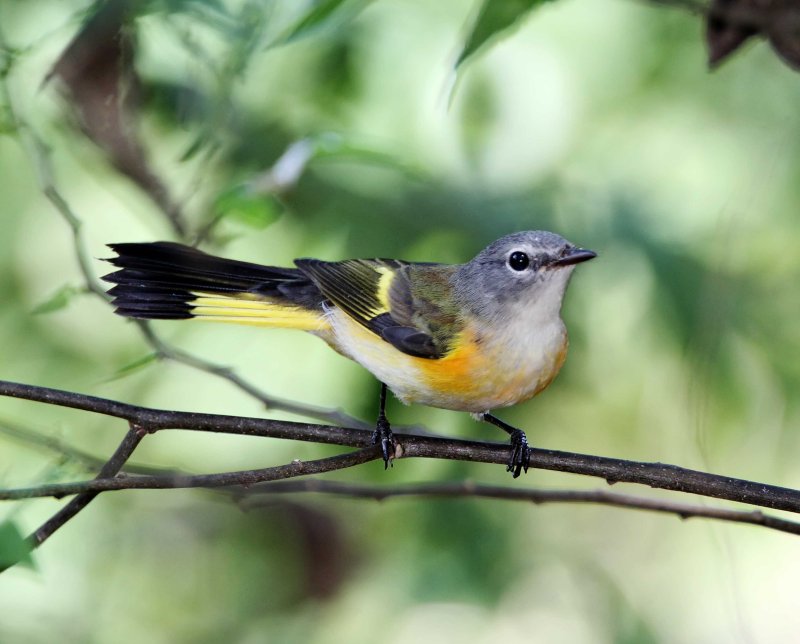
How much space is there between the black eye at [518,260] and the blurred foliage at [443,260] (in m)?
0.34

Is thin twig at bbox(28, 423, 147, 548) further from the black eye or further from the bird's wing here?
the black eye

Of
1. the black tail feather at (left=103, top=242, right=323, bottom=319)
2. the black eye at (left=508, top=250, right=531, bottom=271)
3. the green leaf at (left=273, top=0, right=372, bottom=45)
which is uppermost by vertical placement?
the green leaf at (left=273, top=0, right=372, bottom=45)

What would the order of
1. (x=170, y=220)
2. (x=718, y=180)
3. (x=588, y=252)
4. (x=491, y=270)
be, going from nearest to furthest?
(x=588, y=252)
(x=170, y=220)
(x=491, y=270)
(x=718, y=180)

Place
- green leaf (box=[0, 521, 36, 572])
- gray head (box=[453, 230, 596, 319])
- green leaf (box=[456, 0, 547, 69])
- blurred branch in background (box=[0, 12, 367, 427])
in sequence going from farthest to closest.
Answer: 1. gray head (box=[453, 230, 596, 319])
2. blurred branch in background (box=[0, 12, 367, 427])
3. green leaf (box=[456, 0, 547, 69])
4. green leaf (box=[0, 521, 36, 572])

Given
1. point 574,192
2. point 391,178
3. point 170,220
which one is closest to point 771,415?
point 574,192

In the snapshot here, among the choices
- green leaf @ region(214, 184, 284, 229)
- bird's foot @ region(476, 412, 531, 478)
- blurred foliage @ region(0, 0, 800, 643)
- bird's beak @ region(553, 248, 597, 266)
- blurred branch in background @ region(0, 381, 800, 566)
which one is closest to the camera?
blurred branch in background @ region(0, 381, 800, 566)

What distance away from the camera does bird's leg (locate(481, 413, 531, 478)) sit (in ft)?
7.65

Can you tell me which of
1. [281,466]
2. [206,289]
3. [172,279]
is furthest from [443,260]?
[281,466]

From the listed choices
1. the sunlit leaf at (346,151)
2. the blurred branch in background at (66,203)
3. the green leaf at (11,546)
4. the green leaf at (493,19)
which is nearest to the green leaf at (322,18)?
the green leaf at (493,19)

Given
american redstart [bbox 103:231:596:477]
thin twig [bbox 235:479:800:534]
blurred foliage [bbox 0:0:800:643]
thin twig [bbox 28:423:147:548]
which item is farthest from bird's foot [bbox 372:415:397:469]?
blurred foliage [bbox 0:0:800:643]

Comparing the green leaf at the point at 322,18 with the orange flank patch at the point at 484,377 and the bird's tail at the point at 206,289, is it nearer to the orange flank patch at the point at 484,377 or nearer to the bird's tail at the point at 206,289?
the bird's tail at the point at 206,289

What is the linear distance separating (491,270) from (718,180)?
1.24 meters

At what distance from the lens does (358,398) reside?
3.26 m

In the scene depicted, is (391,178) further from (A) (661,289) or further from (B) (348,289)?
(A) (661,289)
